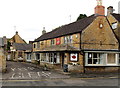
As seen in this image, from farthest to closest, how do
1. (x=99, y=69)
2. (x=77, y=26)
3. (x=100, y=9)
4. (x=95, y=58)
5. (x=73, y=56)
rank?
(x=77, y=26) → (x=100, y=9) → (x=95, y=58) → (x=99, y=69) → (x=73, y=56)

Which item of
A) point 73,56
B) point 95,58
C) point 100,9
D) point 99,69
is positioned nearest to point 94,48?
point 95,58

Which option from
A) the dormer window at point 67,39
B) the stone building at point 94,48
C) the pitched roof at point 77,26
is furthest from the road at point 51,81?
the pitched roof at point 77,26

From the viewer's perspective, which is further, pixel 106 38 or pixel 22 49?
pixel 22 49

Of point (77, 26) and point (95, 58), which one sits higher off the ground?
point (77, 26)

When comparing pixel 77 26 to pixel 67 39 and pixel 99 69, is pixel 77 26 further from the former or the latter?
pixel 99 69

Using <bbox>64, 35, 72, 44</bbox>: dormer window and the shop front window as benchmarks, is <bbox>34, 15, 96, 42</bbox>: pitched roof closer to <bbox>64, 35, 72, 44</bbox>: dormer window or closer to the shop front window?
<bbox>64, 35, 72, 44</bbox>: dormer window

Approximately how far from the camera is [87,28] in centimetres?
2192

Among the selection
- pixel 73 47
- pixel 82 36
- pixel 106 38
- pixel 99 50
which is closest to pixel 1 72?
pixel 73 47

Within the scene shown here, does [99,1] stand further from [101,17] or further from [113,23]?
[113,23]

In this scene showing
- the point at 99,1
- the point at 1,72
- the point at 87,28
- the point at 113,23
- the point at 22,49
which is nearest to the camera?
the point at 1,72


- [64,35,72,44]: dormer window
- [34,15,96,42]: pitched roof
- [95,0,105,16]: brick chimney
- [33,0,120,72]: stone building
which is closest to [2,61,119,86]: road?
[33,0,120,72]: stone building

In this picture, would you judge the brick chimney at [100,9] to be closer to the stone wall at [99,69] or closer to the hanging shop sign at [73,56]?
the hanging shop sign at [73,56]

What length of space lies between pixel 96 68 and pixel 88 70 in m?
1.26

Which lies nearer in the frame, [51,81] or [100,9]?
[51,81]
